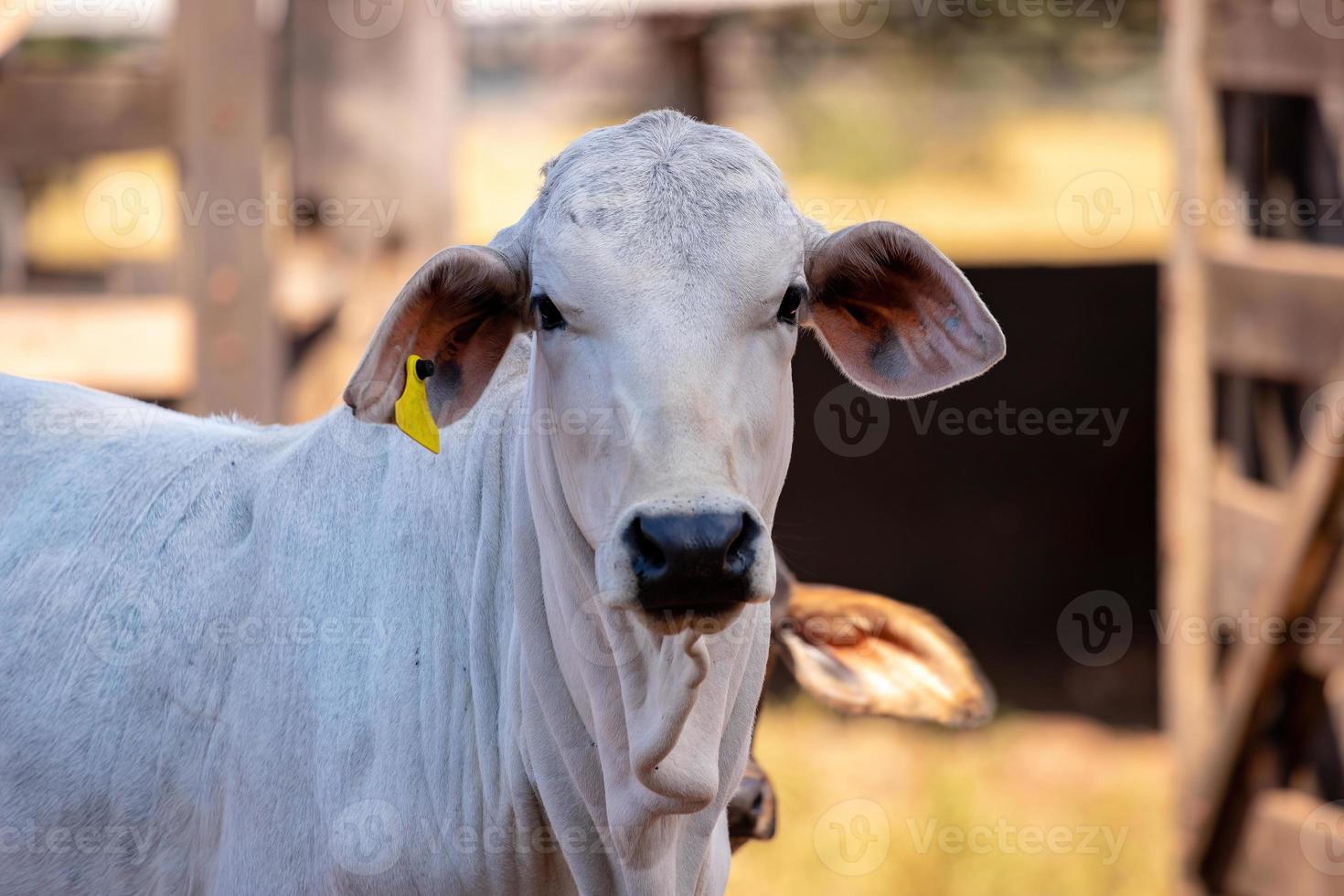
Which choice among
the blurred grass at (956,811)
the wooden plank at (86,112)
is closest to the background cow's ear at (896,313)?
the wooden plank at (86,112)

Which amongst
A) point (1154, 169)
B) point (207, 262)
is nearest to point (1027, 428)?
point (207, 262)

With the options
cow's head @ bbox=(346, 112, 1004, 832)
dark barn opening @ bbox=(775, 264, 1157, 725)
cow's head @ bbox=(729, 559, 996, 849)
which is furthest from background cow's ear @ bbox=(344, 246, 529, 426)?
dark barn opening @ bbox=(775, 264, 1157, 725)

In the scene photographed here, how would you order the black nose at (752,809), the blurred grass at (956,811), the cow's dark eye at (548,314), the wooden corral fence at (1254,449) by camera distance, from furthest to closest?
Result: the blurred grass at (956,811) < the wooden corral fence at (1254,449) < the black nose at (752,809) < the cow's dark eye at (548,314)

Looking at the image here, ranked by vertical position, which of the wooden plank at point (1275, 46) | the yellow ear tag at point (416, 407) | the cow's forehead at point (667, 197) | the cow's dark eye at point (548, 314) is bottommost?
the yellow ear tag at point (416, 407)

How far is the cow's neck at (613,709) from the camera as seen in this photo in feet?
8.07

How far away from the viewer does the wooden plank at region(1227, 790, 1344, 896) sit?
5.28 meters

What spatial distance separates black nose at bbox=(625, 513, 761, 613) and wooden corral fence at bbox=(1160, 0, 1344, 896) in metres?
3.52

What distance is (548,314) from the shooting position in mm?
2521

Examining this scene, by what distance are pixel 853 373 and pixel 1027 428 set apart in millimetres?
7911

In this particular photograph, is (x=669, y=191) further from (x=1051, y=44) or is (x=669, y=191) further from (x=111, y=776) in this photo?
(x=1051, y=44)

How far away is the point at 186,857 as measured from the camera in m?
2.84

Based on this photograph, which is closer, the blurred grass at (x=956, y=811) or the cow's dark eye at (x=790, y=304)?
the cow's dark eye at (x=790, y=304)

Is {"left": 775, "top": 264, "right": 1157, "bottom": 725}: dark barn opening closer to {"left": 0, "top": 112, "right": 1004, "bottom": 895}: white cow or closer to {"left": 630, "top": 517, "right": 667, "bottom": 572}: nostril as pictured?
{"left": 0, "top": 112, "right": 1004, "bottom": 895}: white cow

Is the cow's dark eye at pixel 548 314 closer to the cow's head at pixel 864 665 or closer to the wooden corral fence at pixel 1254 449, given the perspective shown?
the cow's head at pixel 864 665
